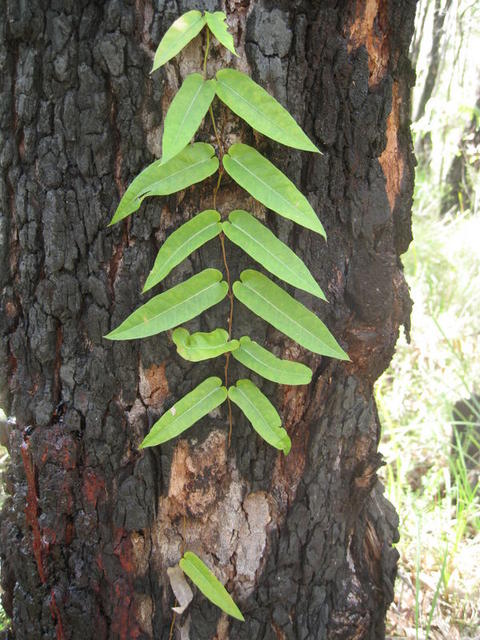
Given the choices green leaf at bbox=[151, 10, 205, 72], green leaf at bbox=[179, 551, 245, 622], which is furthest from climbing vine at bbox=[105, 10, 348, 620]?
green leaf at bbox=[179, 551, 245, 622]

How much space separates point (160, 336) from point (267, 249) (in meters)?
0.28

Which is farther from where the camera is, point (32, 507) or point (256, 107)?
point (32, 507)

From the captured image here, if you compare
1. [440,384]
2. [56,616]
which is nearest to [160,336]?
[56,616]

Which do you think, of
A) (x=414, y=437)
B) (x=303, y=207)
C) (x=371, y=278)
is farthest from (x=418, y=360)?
(x=303, y=207)

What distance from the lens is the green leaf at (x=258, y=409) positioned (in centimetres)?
121

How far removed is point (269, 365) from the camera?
3.88ft

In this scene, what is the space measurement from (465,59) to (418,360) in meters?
1.55

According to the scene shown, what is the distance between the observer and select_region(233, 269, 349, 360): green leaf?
3.71 feet

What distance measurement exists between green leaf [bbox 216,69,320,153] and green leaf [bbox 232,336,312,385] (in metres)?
0.39

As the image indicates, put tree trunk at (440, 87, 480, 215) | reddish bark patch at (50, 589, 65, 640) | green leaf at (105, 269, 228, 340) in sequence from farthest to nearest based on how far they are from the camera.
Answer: tree trunk at (440, 87, 480, 215), reddish bark patch at (50, 589, 65, 640), green leaf at (105, 269, 228, 340)

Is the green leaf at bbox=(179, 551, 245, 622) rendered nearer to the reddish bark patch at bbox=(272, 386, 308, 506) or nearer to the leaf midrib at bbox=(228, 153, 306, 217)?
the reddish bark patch at bbox=(272, 386, 308, 506)

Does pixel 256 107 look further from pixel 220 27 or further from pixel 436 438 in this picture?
pixel 436 438

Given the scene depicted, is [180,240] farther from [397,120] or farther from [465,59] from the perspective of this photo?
[465,59]

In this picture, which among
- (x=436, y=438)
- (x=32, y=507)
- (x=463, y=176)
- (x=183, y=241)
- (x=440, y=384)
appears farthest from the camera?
(x=463, y=176)
